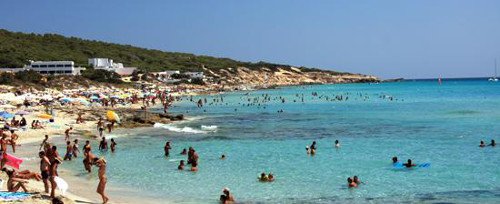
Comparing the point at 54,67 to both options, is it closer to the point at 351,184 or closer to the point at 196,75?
the point at 196,75

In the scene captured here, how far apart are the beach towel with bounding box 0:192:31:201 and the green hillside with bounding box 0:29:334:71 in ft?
310

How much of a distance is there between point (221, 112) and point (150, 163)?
32.5m

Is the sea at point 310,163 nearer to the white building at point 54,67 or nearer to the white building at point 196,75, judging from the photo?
the white building at point 54,67

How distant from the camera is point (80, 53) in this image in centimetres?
A: 13812

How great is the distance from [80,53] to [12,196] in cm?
13099

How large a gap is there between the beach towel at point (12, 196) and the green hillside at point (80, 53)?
9435 centimetres

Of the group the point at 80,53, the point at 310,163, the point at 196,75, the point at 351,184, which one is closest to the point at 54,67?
the point at 196,75

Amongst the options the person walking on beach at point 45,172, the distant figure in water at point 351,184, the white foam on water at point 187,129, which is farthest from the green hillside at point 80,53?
the distant figure in water at point 351,184

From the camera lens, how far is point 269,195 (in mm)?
16578

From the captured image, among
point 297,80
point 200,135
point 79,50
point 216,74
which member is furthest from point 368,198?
point 297,80

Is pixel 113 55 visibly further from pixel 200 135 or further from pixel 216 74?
pixel 200 135

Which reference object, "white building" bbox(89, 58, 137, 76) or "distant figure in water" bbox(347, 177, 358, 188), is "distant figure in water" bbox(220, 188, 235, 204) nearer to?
"distant figure in water" bbox(347, 177, 358, 188)

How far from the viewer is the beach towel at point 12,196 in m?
12.9

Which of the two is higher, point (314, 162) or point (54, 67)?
point (54, 67)
